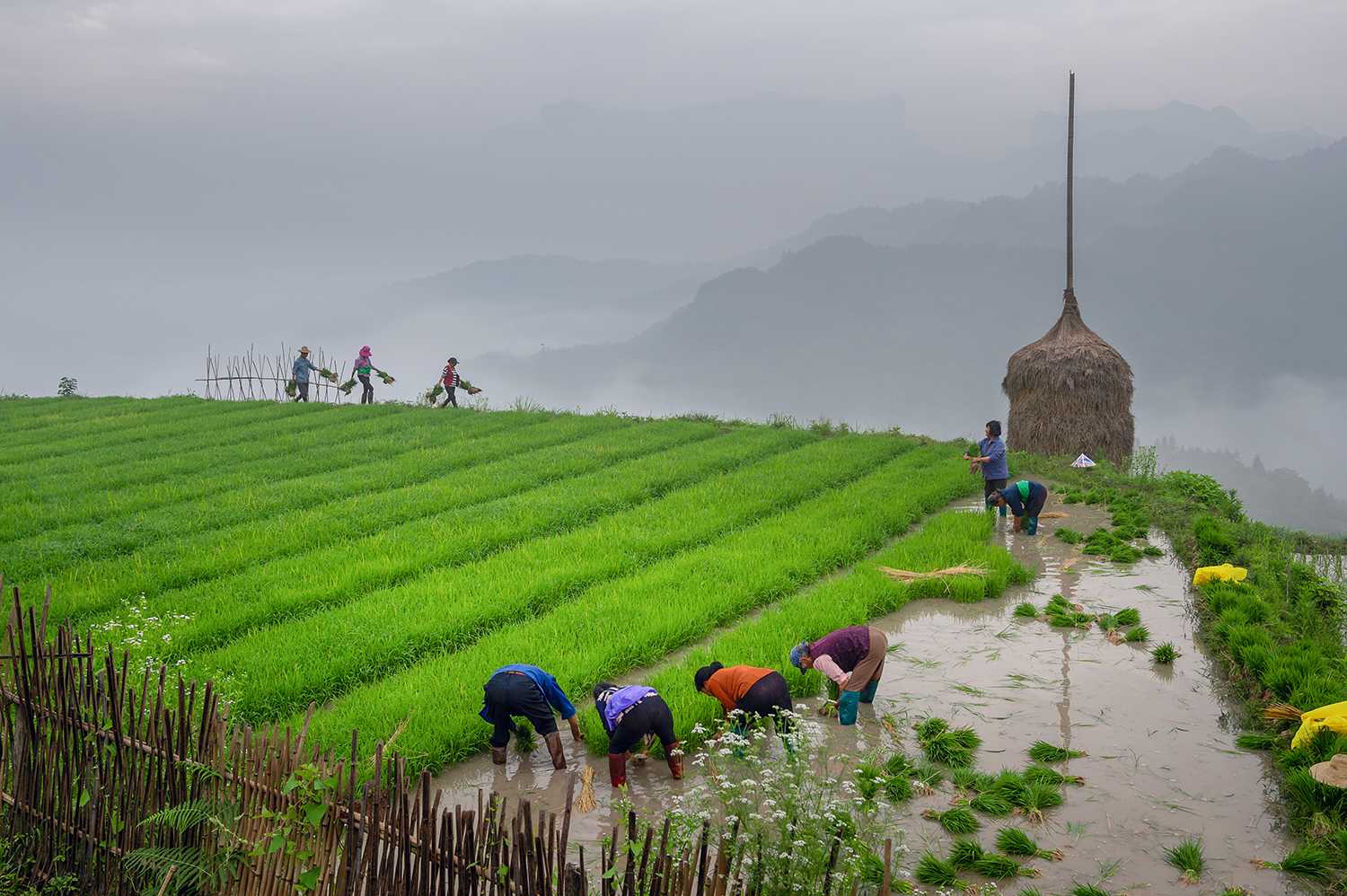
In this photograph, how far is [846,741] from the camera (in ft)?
21.4

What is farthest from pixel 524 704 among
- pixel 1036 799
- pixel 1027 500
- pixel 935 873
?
pixel 1027 500

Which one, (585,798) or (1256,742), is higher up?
(1256,742)

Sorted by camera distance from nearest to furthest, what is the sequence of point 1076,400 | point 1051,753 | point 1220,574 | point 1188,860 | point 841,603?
point 1188,860, point 1051,753, point 841,603, point 1220,574, point 1076,400

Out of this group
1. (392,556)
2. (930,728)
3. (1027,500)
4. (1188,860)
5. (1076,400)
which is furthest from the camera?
(1076,400)

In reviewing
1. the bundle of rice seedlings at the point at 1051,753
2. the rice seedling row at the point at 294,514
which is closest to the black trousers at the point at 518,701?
the bundle of rice seedlings at the point at 1051,753

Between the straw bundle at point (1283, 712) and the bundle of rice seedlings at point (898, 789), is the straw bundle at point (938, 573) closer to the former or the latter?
the straw bundle at point (1283, 712)

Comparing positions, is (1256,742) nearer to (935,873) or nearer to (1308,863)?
(1308,863)

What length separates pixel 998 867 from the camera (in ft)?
15.8

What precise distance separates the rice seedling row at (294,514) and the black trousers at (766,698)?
7639mm

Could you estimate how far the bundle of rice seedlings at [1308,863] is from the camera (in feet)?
15.4

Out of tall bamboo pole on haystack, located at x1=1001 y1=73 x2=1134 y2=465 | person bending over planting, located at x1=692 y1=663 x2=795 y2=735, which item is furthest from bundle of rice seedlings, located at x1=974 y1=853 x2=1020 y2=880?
tall bamboo pole on haystack, located at x1=1001 y1=73 x2=1134 y2=465

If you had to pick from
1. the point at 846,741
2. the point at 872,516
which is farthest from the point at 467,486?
the point at 846,741

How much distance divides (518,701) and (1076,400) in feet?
55.6

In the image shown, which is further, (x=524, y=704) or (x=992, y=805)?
(x=524, y=704)
